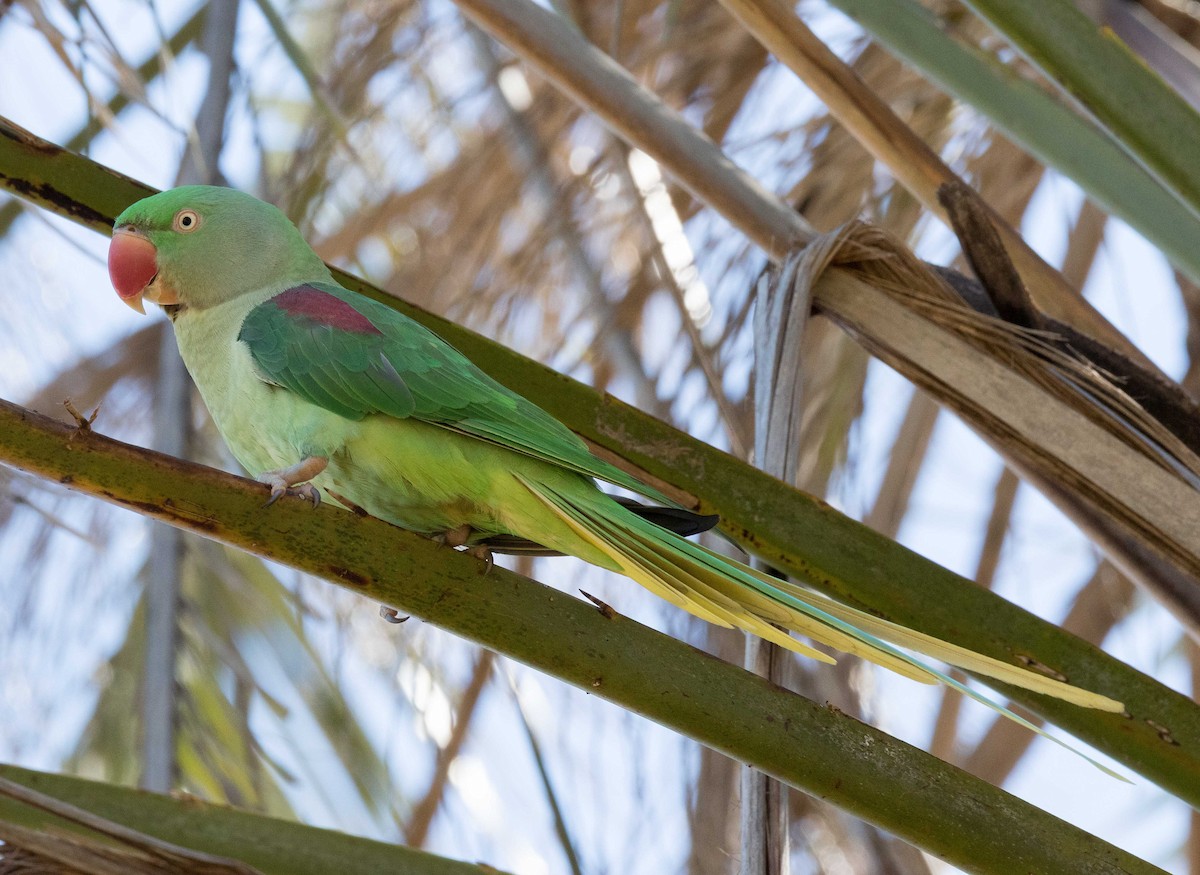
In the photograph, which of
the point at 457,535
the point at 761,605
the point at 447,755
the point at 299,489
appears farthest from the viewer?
the point at 447,755

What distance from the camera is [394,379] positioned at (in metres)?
1.77

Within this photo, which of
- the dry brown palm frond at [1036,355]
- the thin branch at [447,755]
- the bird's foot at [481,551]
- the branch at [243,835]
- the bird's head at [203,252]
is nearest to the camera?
the branch at [243,835]

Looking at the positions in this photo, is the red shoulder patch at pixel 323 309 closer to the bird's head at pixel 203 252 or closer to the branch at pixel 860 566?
the bird's head at pixel 203 252

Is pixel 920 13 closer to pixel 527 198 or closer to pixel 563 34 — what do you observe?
pixel 563 34

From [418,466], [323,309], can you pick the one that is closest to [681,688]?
[418,466]

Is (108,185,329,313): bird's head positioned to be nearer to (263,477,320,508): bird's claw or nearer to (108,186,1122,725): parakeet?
(108,186,1122,725): parakeet

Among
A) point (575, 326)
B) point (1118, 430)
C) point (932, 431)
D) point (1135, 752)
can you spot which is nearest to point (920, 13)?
point (1118, 430)

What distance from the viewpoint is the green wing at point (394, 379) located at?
170cm

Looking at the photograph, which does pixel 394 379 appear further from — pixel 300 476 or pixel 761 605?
pixel 761 605

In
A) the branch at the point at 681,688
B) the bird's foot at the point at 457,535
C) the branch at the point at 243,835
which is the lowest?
the branch at the point at 243,835

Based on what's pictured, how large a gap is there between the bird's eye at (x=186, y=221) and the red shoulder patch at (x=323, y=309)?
0.60ft

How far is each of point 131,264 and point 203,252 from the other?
117 millimetres

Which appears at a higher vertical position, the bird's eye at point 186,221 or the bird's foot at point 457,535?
the bird's eye at point 186,221

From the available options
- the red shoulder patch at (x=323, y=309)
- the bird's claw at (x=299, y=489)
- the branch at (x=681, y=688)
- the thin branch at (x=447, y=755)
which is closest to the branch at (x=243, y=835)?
the branch at (x=681, y=688)
